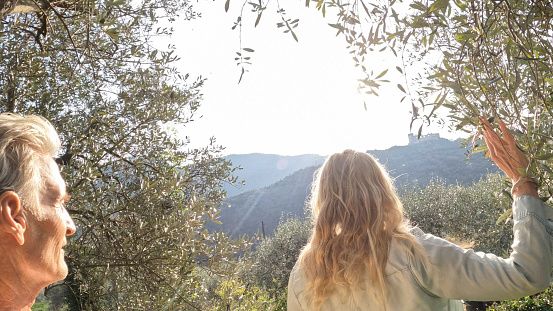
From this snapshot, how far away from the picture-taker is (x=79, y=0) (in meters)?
3.19

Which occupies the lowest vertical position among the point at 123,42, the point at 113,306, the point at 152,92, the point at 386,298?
the point at 113,306

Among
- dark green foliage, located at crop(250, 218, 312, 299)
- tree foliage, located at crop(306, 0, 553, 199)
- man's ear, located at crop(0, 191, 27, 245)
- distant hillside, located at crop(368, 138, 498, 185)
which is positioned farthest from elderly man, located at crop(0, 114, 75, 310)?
distant hillside, located at crop(368, 138, 498, 185)

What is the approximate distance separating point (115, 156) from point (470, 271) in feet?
10.3

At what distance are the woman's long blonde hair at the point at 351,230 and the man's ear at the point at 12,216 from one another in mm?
1373

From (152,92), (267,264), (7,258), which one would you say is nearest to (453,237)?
(267,264)

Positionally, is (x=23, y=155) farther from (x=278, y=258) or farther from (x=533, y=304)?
(x=278, y=258)

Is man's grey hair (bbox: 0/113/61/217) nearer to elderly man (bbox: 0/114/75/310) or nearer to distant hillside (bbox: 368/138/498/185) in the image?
elderly man (bbox: 0/114/75/310)

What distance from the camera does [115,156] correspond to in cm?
387

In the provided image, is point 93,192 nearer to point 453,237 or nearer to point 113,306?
point 113,306

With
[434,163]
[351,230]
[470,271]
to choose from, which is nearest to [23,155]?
[351,230]

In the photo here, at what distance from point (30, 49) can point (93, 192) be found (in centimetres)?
127

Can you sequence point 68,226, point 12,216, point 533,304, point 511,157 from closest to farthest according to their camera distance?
point 12,216, point 68,226, point 511,157, point 533,304

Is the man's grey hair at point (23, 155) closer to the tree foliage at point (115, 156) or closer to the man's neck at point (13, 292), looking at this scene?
the man's neck at point (13, 292)

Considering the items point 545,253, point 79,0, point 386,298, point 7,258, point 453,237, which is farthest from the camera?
point 453,237
